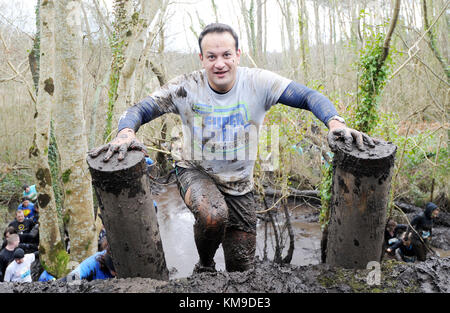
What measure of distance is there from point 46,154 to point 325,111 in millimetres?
5218

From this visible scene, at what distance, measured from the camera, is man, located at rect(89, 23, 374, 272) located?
86.2 inches

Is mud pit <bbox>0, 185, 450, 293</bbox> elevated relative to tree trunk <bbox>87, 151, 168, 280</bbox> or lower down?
lower down

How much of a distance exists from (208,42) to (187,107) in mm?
487

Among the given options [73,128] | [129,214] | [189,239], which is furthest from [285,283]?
[189,239]

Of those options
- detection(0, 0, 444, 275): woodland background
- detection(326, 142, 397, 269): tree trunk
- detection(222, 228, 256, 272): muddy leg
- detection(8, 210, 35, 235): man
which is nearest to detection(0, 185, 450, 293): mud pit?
detection(326, 142, 397, 269): tree trunk

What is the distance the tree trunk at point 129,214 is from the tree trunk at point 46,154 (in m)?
4.40

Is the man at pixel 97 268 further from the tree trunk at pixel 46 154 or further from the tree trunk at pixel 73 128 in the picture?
the tree trunk at pixel 46 154

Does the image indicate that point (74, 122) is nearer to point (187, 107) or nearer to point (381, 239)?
point (187, 107)

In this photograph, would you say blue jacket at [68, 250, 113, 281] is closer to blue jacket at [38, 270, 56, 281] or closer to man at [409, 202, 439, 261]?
blue jacket at [38, 270, 56, 281]

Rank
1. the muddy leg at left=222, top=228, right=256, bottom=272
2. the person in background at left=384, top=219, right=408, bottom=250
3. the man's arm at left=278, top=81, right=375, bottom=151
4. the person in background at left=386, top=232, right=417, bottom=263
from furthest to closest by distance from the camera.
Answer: the person in background at left=384, top=219, right=408, bottom=250
the person in background at left=386, top=232, right=417, bottom=263
the muddy leg at left=222, top=228, right=256, bottom=272
the man's arm at left=278, top=81, right=375, bottom=151

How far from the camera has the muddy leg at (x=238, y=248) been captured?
2.53 m

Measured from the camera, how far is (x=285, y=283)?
1.76 meters

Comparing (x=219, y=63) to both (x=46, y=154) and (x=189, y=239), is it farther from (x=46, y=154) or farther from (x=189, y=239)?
(x=189, y=239)

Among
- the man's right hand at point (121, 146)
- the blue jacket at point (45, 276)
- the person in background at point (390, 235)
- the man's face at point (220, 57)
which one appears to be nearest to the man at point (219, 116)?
the man's face at point (220, 57)
